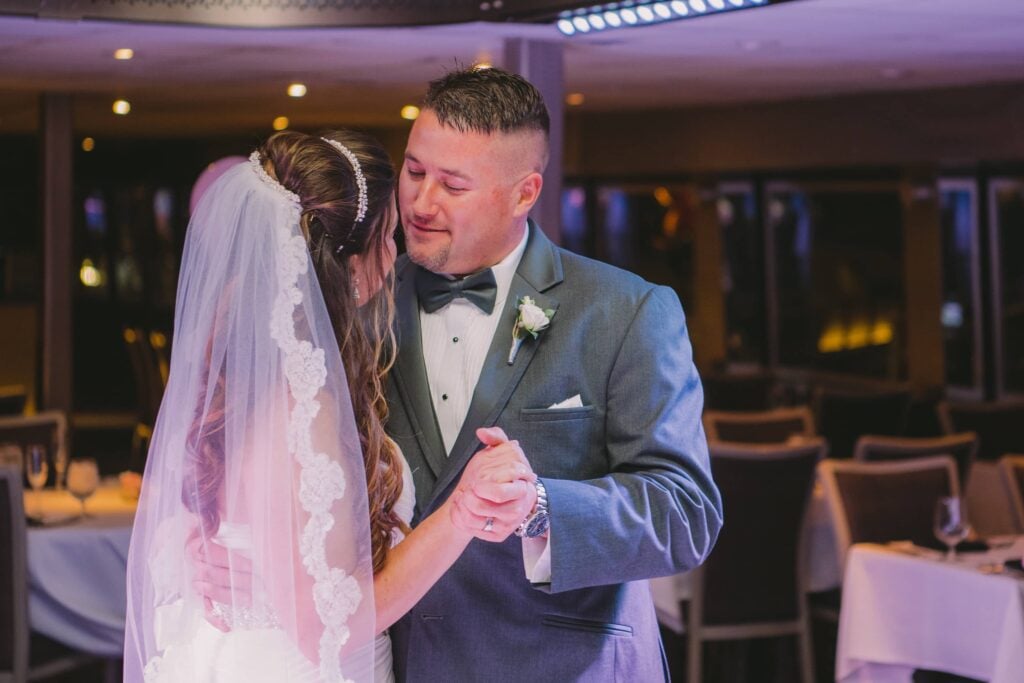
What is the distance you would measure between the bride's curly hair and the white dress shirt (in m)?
0.15

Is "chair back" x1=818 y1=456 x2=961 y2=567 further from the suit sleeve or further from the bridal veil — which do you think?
the bridal veil

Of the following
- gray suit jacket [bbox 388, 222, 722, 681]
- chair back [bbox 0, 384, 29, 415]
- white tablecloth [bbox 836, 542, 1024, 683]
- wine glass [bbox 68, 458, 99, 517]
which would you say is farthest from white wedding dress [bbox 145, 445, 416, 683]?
chair back [bbox 0, 384, 29, 415]

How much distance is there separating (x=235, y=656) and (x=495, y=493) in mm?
542

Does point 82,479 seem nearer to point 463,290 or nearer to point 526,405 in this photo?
point 463,290

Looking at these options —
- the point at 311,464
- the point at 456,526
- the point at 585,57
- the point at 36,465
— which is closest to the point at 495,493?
the point at 456,526

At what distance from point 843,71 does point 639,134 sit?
386 centimetres

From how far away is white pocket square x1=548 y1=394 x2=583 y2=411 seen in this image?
2.32 metres

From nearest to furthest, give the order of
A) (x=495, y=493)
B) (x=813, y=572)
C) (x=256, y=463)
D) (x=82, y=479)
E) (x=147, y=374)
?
1. (x=495, y=493)
2. (x=256, y=463)
3. (x=82, y=479)
4. (x=813, y=572)
5. (x=147, y=374)

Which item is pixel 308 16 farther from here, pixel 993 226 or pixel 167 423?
pixel 993 226

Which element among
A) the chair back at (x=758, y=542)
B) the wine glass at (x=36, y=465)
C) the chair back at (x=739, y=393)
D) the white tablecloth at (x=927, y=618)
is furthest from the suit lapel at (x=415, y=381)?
the chair back at (x=739, y=393)

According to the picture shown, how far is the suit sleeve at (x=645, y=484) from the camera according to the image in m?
2.13

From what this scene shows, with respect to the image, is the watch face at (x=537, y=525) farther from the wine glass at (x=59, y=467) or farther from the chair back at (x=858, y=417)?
the chair back at (x=858, y=417)

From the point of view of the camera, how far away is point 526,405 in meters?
2.32

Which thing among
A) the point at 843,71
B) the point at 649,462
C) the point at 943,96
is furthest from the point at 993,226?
the point at 649,462
